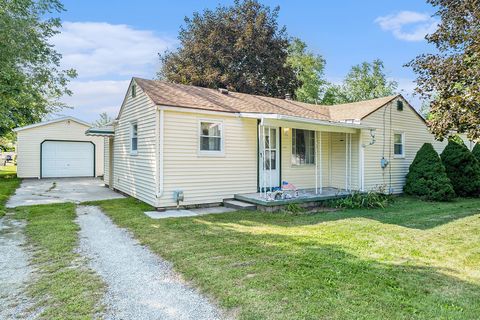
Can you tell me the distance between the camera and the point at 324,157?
12172mm

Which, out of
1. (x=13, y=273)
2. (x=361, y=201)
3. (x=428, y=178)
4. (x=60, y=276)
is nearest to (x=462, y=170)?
(x=428, y=178)

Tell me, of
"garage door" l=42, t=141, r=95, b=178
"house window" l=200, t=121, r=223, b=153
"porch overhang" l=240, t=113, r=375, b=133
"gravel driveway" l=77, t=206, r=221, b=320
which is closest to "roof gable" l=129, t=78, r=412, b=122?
"house window" l=200, t=121, r=223, b=153

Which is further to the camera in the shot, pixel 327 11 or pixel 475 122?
pixel 327 11

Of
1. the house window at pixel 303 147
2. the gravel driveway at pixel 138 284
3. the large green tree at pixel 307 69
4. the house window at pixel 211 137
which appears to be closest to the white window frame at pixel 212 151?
the house window at pixel 211 137

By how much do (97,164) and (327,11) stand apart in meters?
16.1

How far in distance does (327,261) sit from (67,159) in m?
18.7

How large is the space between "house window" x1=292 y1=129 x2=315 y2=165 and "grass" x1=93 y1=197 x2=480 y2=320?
3.41m

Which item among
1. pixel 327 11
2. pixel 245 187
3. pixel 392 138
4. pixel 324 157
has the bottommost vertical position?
pixel 245 187

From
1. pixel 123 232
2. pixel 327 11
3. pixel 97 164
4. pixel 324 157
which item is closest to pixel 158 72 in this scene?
pixel 97 164

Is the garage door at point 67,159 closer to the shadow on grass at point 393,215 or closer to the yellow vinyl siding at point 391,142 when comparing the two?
the shadow on grass at point 393,215

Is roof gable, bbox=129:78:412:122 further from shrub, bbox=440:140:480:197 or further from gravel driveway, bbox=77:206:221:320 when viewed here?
gravel driveway, bbox=77:206:221:320

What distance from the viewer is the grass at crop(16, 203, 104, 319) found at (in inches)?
127

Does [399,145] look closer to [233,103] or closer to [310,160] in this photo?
[310,160]

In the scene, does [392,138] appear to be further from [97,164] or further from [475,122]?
[97,164]
